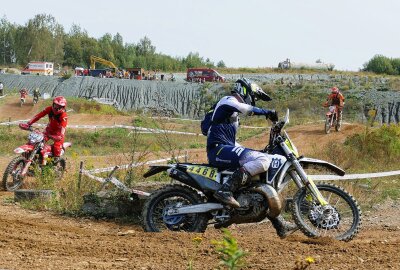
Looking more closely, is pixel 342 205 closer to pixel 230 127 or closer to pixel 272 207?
pixel 272 207

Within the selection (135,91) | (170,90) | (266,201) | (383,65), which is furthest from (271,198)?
(383,65)

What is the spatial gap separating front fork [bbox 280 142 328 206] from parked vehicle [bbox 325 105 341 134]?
1441 cm

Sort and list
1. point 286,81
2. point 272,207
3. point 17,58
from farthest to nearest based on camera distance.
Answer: point 17,58
point 286,81
point 272,207

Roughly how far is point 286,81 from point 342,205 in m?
45.1

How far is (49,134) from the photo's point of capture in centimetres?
1061

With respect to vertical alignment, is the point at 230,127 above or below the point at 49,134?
above

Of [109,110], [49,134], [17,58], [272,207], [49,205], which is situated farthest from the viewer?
[17,58]

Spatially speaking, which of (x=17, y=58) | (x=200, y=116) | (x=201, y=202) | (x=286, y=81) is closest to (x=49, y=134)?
(x=201, y=202)

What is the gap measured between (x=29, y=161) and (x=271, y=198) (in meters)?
5.17

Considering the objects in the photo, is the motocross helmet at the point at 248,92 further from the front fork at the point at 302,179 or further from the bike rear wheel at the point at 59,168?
the bike rear wheel at the point at 59,168

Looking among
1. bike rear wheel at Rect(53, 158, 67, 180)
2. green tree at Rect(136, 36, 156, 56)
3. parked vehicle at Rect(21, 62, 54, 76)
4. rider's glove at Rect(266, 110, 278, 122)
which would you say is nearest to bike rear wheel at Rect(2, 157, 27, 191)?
bike rear wheel at Rect(53, 158, 67, 180)

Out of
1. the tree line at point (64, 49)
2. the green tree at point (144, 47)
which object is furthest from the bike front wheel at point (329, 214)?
the green tree at point (144, 47)

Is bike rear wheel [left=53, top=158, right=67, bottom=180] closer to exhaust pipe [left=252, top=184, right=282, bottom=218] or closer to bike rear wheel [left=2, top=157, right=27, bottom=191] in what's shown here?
bike rear wheel [left=2, top=157, right=27, bottom=191]

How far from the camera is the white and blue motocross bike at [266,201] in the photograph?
6375 millimetres
